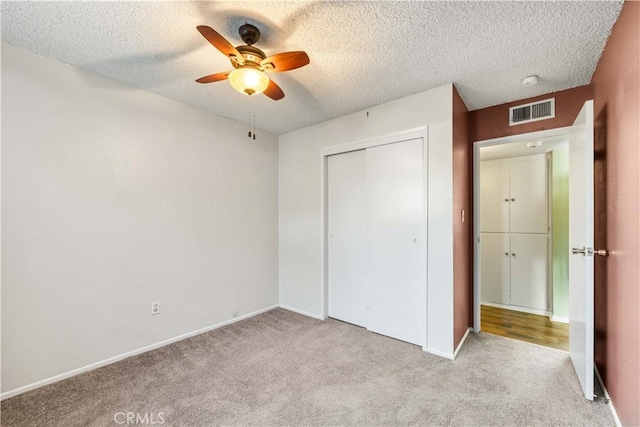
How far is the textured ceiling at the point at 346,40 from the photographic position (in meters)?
1.53

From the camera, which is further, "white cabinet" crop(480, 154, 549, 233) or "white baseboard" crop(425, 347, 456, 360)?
"white cabinet" crop(480, 154, 549, 233)

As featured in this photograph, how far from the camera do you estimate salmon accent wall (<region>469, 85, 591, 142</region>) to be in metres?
2.41

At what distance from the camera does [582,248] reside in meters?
1.84

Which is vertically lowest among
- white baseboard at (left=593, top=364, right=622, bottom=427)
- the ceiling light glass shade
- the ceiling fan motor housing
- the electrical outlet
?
white baseboard at (left=593, top=364, right=622, bottom=427)

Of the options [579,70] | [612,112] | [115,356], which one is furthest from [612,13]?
[115,356]

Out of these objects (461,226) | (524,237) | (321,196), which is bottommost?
(524,237)

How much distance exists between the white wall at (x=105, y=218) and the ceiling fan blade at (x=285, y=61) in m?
1.58

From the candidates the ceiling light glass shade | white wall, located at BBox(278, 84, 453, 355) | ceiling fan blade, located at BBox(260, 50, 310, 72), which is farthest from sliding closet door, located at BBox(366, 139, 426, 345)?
the ceiling light glass shade

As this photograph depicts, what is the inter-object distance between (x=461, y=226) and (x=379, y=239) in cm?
80

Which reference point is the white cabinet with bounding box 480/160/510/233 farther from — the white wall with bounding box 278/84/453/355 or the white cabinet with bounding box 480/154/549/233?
the white wall with bounding box 278/84/453/355

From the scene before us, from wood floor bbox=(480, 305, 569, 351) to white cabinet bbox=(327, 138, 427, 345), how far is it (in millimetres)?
1192

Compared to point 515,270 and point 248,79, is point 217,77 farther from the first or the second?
point 515,270

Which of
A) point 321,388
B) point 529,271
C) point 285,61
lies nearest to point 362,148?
point 285,61

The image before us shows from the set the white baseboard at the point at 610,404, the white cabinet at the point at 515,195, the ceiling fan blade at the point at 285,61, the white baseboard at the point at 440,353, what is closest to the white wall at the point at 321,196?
the white baseboard at the point at 440,353
